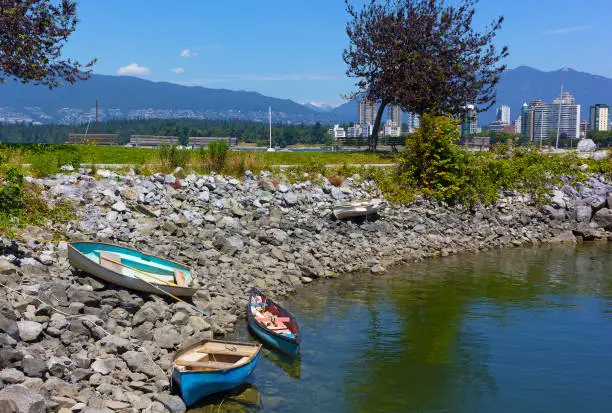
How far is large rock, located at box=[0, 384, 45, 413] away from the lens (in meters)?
8.27

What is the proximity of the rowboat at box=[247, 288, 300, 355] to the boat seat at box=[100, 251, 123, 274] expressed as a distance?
3525 mm

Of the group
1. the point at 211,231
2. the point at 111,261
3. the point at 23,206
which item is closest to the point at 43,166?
the point at 23,206

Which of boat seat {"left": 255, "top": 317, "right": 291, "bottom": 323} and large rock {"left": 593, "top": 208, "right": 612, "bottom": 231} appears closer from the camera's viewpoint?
boat seat {"left": 255, "top": 317, "right": 291, "bottom": 323}

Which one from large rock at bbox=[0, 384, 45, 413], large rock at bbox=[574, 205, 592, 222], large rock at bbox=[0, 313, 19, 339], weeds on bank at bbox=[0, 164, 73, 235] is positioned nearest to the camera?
large rock at bbox=[0, 384, 45, 413]

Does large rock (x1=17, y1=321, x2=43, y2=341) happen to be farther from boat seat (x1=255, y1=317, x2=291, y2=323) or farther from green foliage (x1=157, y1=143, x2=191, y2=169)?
green foliage (x1=157, y1=143, x2=191, y2=169)

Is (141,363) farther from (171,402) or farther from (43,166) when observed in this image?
(43,166)

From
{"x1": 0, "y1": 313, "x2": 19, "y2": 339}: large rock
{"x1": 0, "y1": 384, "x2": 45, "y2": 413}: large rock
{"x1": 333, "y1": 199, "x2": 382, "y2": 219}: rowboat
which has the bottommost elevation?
{"x1": 0, "y1": 384, "x2": 45, "y2": 413}: large rock

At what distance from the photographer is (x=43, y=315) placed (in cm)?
1198

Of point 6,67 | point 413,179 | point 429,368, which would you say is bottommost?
point 429,368

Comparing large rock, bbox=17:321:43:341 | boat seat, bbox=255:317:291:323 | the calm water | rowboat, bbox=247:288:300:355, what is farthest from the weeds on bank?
boat seat, bbox=255:317:291:323

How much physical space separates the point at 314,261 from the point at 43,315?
10.8 meters

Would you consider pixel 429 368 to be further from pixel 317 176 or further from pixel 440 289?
pixel 317 176

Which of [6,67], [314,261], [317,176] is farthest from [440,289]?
[6,67]

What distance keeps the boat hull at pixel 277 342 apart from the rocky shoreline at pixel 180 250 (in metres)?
1.00
